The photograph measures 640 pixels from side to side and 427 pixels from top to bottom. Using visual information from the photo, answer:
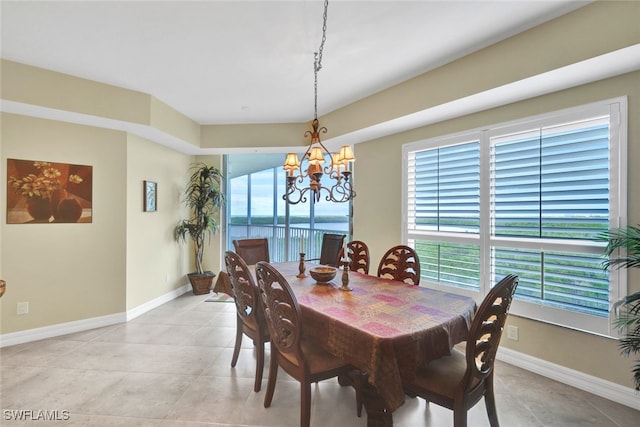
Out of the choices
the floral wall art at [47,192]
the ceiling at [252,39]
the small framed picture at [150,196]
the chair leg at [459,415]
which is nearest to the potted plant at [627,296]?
the chair leg at [459,415]

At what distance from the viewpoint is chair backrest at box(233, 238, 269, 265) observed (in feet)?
11.3

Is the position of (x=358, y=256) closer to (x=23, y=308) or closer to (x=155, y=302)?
(x=155, y=302)

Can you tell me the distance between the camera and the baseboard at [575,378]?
2074mm

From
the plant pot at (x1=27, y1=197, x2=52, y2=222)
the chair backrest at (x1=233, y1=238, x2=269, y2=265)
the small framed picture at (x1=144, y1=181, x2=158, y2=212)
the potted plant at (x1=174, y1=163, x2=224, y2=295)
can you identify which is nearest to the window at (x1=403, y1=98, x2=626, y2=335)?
the chair backrest at (x1=233, y1=238, x2=269, y2=265)

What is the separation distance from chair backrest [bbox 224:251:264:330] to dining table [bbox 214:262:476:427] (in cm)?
36

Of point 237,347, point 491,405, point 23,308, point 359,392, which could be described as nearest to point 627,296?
point 491,405

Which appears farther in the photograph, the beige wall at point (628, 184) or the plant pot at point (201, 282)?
the plant pot at point (201, 282)

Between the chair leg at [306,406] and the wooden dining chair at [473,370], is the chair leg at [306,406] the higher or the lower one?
the lower one

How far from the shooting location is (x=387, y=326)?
1.54 metres

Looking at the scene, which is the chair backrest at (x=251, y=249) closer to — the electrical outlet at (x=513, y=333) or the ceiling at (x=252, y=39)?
the ceiling at (x=252, y=39)

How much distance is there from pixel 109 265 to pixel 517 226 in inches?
185

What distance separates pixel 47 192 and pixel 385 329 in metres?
3.91

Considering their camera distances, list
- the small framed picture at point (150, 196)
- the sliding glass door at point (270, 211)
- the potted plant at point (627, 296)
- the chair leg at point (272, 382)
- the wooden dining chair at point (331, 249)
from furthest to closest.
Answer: the sliding glass door at point (270, 211)
the small framed picture at point (150, 196)
the wooden dining chair at point (331, 249)
the chair leg at point (272, 382)
the potted plant at point (627, 296)

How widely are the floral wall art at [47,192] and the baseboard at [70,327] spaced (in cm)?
121
